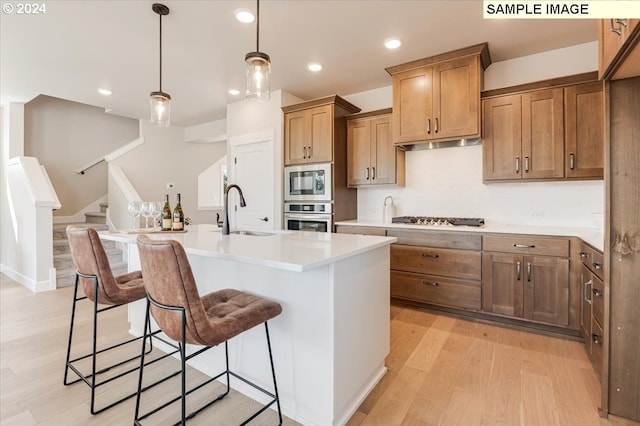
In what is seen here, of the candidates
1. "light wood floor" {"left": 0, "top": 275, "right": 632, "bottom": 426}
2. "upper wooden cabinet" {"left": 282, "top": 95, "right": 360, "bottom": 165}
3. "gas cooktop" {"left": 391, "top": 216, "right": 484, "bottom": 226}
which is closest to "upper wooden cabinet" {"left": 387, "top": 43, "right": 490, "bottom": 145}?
"upper wooden cabinet" {"left": 282, "top": 95, "right": 360, "bottom": 165}

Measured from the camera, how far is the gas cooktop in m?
3.33

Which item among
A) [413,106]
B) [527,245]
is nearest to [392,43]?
[413,106]

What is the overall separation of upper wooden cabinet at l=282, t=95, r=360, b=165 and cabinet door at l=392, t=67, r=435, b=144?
0.73 m

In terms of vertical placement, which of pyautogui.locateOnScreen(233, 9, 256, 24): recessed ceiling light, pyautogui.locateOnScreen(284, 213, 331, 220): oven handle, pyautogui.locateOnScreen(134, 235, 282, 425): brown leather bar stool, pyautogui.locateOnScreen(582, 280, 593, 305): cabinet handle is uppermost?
pyautogui.locateOnScreen(233, 9, 256, 24): recessed ceiling light

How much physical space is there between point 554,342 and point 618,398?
1.02m

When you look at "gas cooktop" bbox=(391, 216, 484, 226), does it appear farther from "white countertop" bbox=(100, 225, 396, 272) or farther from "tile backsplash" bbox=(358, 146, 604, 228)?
"white countertop" bbox=(100, 225, 396, 272)

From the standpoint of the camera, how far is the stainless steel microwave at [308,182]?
389 centimetres

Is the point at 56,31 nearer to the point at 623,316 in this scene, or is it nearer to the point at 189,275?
the point at 189,275

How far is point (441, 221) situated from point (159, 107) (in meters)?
3.05

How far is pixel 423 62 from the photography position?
10.9 ft

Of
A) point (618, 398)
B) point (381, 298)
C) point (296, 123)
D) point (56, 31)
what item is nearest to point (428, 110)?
point (296, 123)

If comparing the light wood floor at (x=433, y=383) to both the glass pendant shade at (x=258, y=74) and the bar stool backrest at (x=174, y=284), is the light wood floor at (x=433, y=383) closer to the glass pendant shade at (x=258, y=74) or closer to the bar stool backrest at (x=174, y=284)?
the bar stool backrest at (x=174, y=284)

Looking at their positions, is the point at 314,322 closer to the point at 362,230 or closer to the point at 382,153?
the point at 362,230

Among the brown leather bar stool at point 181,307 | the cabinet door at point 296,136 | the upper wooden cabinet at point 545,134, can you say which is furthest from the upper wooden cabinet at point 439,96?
the brown leather bar stool at point 181,307
